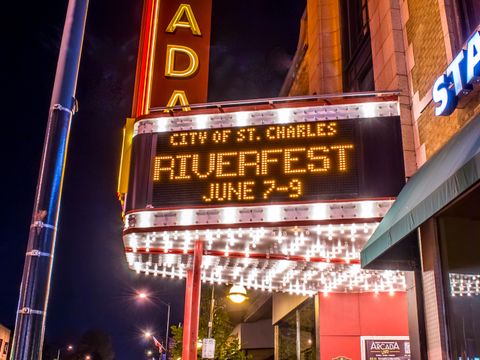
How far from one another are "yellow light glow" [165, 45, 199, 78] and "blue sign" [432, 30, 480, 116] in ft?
23.5

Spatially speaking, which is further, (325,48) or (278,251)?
(325,48)

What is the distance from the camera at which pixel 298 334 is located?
60.8 ft

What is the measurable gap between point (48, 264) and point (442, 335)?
17.0 ft

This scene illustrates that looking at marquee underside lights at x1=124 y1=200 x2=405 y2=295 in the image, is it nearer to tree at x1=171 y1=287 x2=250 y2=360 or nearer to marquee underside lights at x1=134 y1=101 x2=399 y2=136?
marquee underside lights at x1=134 y1=101 x2=399 y2=136

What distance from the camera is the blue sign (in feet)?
22.6

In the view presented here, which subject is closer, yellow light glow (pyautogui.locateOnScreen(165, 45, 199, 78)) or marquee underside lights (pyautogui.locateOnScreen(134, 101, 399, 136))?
marquee underside lights (pyautogui.locateOnScreen(134, 101, 399, 136))

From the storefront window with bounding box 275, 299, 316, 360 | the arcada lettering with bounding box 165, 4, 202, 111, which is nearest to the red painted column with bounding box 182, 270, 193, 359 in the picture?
the arcada lettering with bounding box 165, 4, 202, 111

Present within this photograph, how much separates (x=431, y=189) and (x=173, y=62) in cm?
899

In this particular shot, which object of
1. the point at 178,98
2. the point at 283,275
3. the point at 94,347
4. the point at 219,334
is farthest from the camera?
the point at 94,347

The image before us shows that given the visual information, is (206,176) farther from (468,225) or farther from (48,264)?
(48,264)

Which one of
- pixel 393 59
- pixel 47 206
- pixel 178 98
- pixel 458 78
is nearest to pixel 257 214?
pixel 458 78

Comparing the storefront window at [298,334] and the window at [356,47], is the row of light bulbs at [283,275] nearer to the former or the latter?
the storefront window at [298,334]

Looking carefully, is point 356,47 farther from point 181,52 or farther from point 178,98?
point 178,98

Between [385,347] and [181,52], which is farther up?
[181,52]
